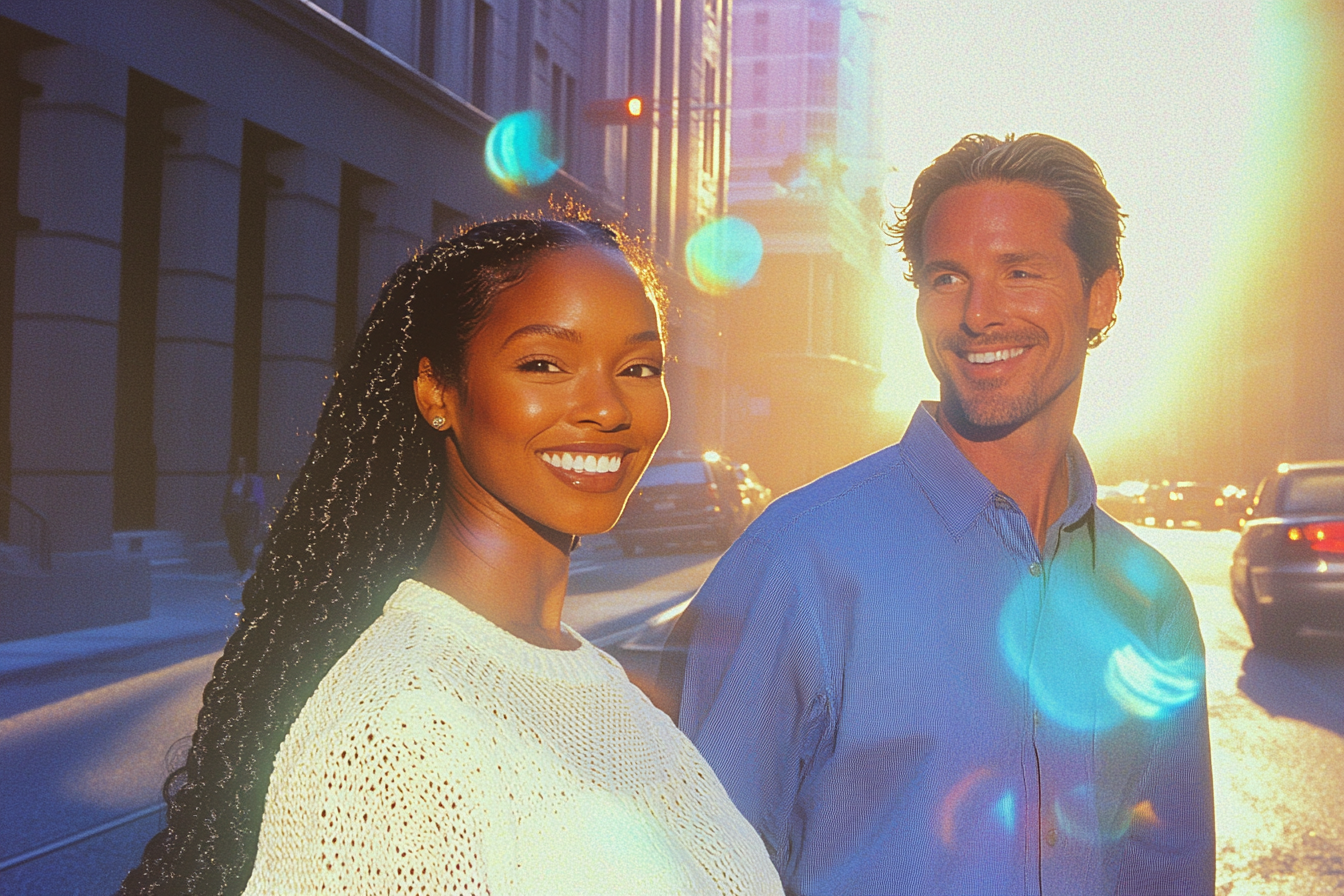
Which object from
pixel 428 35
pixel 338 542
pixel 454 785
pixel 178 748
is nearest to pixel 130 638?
pixel 178 748

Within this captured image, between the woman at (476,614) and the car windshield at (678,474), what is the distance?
22870mm

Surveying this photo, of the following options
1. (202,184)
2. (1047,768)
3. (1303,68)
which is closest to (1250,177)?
(1303,68)

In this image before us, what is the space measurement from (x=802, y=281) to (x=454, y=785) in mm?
73914

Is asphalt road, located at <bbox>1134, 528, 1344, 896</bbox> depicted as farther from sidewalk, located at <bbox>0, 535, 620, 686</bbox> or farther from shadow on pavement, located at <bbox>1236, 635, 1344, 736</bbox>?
sidewalk, located at <bbox>0, 535, 620, 686</bbox>

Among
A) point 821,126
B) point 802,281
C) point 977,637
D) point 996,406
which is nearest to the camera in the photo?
point 977,637

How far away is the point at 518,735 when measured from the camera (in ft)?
4.61

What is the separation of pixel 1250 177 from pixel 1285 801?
2977 inches

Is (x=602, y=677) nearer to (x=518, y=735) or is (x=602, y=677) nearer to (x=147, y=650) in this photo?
(x=518, y=735)

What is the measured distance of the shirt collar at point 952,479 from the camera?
2.59 m

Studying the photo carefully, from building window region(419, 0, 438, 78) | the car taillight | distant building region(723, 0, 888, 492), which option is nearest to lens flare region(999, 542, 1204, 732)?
the car taillight

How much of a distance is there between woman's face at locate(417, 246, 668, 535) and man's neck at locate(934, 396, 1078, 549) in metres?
1.24

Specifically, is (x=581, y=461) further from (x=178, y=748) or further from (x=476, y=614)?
(x=178, y=748)

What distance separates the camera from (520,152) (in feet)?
105

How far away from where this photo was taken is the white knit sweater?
1.26m
